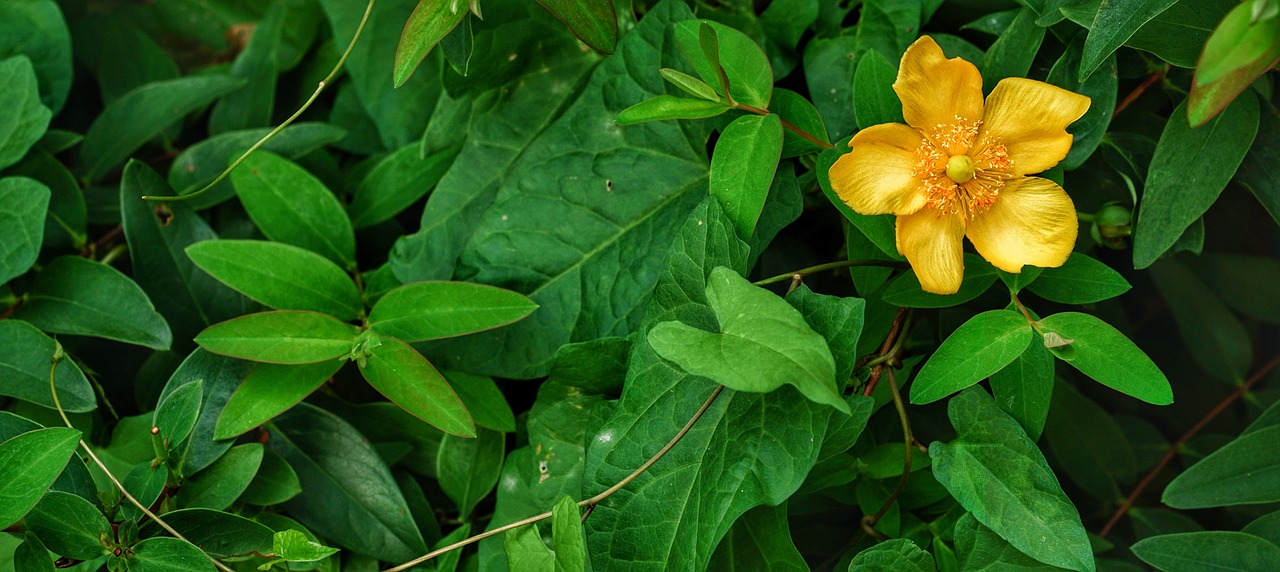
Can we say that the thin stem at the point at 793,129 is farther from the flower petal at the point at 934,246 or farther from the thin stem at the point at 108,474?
the thin stem at the point at 108,474

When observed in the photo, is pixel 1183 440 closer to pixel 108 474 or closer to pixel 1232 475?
pixel 1232 475

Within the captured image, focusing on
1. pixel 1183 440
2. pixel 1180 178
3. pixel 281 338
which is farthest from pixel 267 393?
pixel 1183 440

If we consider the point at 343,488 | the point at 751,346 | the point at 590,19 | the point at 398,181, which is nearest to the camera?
the point at 751,346

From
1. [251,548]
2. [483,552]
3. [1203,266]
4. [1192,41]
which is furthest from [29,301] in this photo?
[1203,266]

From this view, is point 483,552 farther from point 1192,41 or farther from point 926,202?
point 1192,41

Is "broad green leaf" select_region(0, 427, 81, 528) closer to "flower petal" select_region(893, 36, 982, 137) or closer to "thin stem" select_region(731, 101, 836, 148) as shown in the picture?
"thin stem" select_region(731, 101, 836, 148)

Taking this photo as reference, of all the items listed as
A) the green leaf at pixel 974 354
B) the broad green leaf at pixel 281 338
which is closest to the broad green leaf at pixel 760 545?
the green leaf at pixel 974 354
